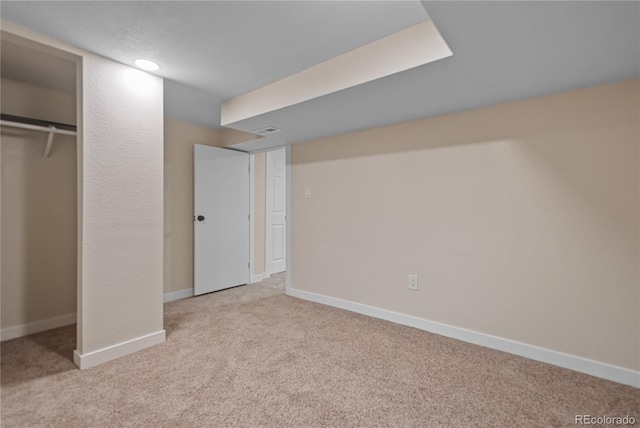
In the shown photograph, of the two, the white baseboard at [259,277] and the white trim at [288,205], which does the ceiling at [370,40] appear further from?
the white baseboard at [259,277]

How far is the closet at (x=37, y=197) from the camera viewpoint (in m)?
2.51

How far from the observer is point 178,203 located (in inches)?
147

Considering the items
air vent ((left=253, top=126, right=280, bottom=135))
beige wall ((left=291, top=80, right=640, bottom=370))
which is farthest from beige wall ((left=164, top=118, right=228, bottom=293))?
beige wall ((left=291, top=80, right=640, bottom=370))

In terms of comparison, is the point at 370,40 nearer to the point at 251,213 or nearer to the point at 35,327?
the point at 251,213

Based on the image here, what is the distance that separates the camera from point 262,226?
15.4ft

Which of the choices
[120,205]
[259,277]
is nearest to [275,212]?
[259,277]

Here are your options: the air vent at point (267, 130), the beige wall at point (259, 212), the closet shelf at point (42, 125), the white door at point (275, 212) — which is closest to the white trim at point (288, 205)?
the air vent at point (267, 130)

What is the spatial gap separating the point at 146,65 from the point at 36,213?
1.72m

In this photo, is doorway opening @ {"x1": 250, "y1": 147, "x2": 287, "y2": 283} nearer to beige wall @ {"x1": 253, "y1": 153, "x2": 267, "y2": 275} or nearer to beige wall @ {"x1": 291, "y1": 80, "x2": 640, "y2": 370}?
beige wall @ {"x1": 253, "y1": 153, "x2": 267, "y2": 275}

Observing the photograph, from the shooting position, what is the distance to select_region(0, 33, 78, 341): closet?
2.51 metres

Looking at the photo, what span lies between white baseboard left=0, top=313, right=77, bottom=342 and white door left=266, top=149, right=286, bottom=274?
2.49 meters

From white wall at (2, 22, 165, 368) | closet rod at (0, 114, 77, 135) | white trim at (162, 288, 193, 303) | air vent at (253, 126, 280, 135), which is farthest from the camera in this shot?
white trim at (162, 288, 193, 303)

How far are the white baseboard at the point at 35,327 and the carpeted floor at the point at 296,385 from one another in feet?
0.42

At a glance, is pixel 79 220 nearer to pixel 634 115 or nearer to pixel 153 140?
pixel 153 140
